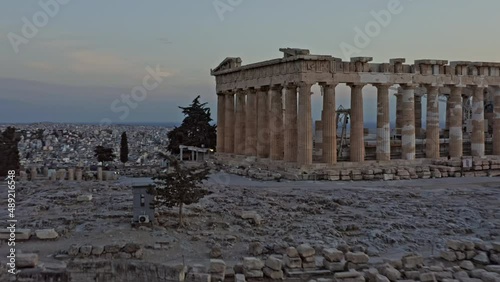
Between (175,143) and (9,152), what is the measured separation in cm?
1838

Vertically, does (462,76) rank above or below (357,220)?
above

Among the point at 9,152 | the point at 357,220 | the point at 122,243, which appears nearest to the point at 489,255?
the point at 357,220

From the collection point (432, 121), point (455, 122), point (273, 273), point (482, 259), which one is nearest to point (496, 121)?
point (455, 122)

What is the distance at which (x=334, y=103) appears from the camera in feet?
111

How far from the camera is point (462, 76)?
3806cm

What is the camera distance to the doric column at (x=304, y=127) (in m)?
32.9

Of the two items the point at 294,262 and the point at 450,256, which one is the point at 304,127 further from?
the point at 294,262

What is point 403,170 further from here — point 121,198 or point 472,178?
point 121,198

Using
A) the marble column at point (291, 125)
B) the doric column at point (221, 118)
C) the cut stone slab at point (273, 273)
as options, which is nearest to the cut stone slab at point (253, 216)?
the cut stone slab at point (273, 273)

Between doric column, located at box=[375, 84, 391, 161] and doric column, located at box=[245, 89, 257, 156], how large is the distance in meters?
8.86

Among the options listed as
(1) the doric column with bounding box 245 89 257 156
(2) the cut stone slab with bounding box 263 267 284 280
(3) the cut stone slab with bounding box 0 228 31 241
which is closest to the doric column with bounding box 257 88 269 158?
(1) the doric column with bounding box 245 89 257 156

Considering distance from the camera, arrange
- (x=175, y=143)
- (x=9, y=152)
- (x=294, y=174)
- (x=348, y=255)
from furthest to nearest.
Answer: (x=175, y=143) < (x=9, y=152) < (x=294, y=174) < (x=348, y=255)

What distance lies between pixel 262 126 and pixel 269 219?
17759 mm

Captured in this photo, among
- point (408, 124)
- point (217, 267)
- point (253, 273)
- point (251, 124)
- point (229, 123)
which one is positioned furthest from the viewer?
point (229, 123)
